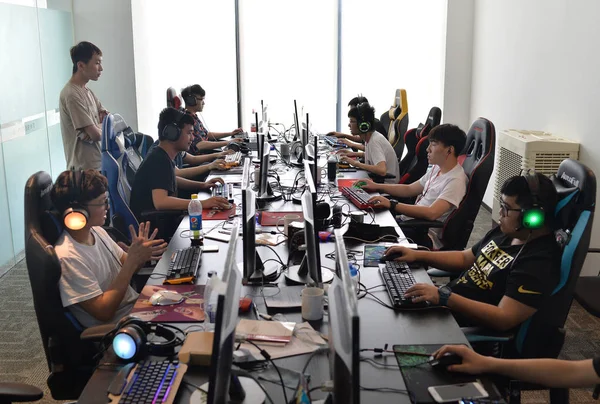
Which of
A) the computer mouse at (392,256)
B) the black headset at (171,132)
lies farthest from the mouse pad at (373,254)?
the black headset at (171,132)

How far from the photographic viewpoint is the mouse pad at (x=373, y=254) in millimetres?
2611

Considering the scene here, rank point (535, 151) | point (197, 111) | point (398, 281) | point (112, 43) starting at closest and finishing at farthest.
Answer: point (398, 281)
point (535, 151)
point (197, 111)
point (112, 43)

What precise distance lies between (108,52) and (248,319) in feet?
18.3

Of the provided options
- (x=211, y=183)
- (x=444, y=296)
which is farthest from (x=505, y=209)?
(x=211, y=183)

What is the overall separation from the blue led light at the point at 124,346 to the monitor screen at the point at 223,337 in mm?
527

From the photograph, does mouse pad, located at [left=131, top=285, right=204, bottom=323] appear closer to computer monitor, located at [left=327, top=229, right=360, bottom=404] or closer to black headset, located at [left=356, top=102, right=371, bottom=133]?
computer monitor, located at [left=327, top=229, right=360, bottom=404]

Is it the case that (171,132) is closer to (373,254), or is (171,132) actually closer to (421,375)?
(373,254)

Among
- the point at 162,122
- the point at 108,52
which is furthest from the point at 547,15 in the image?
the point at 108,52

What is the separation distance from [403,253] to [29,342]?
216 cm

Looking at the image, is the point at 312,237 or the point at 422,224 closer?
the point at 312,237

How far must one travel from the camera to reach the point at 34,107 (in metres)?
5.07

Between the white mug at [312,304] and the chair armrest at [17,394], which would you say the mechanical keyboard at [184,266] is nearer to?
the white mug at [312,304]

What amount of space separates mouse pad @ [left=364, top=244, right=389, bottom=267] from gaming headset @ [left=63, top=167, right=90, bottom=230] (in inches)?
45.2

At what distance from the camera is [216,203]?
11.5ft
